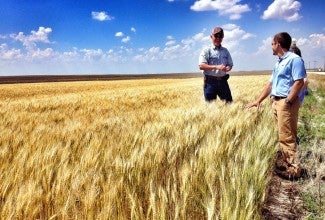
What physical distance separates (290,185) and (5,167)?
2403mm

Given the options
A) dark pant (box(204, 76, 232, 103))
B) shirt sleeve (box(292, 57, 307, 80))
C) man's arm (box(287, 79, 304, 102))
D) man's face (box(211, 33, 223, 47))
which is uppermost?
man's face (box(211, 33, 223, 47))

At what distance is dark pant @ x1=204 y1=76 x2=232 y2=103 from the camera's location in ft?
23.4

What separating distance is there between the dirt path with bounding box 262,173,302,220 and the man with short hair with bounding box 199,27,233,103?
3.53 m

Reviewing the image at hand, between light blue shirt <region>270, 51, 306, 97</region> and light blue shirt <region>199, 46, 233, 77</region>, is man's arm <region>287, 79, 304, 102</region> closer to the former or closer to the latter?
light blue shirt <region>270, 51, 306, 97</region>

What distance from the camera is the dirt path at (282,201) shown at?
2.59 m

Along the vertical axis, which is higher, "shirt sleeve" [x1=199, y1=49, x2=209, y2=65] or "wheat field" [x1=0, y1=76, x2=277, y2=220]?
"shirt sleeve" [x1=199, y1=49, x2=209, y2=65]

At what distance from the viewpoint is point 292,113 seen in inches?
156

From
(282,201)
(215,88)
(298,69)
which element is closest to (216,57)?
(215,88)

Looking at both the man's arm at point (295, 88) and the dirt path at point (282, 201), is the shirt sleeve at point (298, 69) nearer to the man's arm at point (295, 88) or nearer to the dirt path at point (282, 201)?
the man's arm at point (295, 88)

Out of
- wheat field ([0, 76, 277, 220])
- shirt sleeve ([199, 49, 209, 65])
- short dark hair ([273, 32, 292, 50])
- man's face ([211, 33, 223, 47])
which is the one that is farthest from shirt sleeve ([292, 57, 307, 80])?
shirt sleeve ([199, 49, 209, 65])

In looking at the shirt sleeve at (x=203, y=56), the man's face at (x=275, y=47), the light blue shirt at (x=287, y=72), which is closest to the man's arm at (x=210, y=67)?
the shirt sleeve at (x=203, y=56)

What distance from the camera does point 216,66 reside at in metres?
6.64

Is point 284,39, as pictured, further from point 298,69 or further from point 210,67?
point 210,67

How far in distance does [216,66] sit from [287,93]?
8.95 ft
